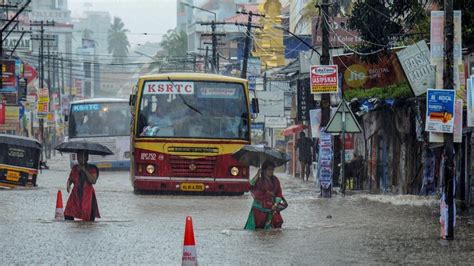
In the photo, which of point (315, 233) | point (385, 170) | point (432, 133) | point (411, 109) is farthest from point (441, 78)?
point (385, 170)

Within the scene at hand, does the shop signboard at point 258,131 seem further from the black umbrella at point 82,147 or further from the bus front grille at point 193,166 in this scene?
the black umbrella at point 82,147

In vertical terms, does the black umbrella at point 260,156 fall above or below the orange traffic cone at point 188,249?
above

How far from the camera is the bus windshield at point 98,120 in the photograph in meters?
46.6

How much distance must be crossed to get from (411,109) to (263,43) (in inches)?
1689

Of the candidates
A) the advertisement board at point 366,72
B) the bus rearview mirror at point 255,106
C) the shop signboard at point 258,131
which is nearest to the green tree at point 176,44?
the shop signboard at point 258,131

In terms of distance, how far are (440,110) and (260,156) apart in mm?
3684

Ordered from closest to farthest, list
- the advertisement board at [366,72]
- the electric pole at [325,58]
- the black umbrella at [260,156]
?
the black umbrella at [260,156] < the electric pole at [325,58] < the advertisement board at [366,72]

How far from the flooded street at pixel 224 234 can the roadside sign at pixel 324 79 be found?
3560mm

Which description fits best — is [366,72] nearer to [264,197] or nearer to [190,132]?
[190,132]

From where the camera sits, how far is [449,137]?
18344mm

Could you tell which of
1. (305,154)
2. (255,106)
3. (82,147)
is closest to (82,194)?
(82,147)

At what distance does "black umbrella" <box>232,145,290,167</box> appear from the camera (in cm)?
2000

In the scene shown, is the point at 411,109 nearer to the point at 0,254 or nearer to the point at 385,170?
the point at 385,170

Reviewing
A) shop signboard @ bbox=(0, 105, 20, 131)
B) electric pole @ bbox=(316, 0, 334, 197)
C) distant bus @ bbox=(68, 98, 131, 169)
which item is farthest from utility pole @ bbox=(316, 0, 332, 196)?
shop signboard @ bbox=(0, 105, 20, 131)
